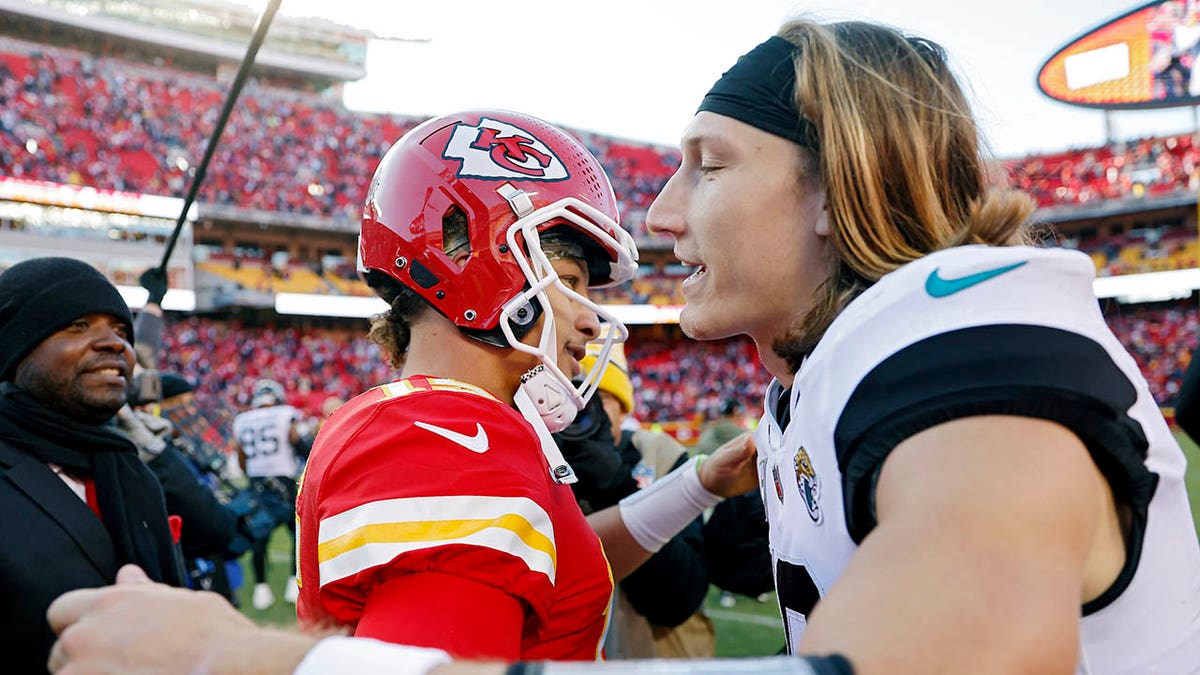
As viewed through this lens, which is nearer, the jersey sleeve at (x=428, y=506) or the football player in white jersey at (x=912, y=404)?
the football player in white jersey at (x=912, y=404)

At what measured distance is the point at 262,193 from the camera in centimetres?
2914

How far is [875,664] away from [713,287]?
2.59ft

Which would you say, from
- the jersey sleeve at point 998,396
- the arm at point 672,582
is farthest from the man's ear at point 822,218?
the arm at point 672,582

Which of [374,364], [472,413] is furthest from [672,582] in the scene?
[374,364]

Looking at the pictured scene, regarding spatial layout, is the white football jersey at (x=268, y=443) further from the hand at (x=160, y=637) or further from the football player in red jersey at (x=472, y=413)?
the hand at (x=160, y=637)

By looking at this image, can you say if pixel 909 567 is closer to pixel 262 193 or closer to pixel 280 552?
pixel 280 552

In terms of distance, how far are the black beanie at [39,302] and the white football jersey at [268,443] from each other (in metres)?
5.84

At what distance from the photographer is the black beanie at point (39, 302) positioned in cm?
265

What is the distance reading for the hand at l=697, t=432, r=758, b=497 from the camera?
2.15 m

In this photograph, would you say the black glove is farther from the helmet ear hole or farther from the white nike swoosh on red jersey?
the white nike swoosh on red jersey

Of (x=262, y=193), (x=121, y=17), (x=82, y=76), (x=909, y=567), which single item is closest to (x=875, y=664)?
(x=909, y=567)

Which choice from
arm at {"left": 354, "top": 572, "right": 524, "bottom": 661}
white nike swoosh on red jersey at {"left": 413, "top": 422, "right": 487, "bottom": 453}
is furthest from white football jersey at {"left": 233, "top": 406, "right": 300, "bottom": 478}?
arm at {"left": 354, "top": 572, "right": 524, "bottom": 661}

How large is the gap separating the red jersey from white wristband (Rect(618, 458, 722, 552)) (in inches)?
28.8

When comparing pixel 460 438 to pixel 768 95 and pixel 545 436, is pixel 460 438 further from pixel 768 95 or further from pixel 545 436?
pixel 768 95
